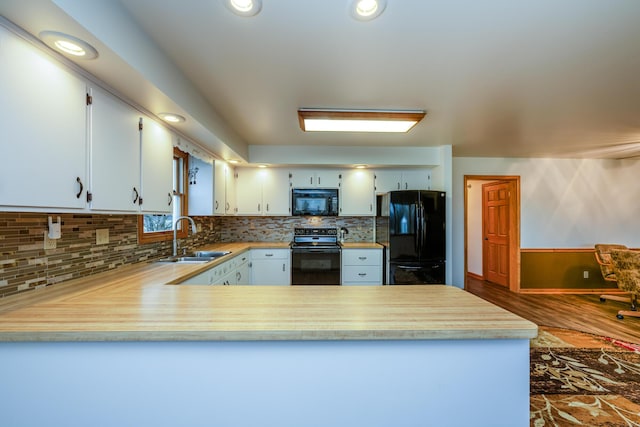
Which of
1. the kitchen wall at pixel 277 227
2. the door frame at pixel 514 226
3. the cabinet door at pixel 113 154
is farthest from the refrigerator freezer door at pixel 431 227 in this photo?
the cabinet door at pixel 113 154

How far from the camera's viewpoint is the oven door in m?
3.77

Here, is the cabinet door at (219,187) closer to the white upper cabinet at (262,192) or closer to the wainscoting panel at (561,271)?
the white upper cabinet at (262,192)

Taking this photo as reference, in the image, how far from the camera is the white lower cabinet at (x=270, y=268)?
3.84 metres

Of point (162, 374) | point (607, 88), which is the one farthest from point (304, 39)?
point (607, 88)

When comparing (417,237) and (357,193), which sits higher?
(357,193)

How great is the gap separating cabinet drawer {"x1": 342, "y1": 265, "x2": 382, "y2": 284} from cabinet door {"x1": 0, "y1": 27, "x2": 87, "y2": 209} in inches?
122

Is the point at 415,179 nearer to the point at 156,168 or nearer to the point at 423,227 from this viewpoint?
the point at 423,227

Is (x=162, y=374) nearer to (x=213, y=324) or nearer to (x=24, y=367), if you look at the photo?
(x=213, y=324)

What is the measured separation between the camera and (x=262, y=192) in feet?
13.4

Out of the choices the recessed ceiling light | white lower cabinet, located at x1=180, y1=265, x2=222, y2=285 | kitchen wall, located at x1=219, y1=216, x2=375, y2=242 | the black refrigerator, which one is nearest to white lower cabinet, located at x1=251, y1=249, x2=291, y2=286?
kitchen wall, located at x1=219, y1=216, x2=375, y2=242

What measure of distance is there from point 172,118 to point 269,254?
2313mm

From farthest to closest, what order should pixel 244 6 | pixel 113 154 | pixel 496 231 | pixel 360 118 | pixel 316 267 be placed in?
1. pixel 496 231
2. pixel 316 267
3. pixel 360 118
4. pixel 113 154
5. pixel 244 6

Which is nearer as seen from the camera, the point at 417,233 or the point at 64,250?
the point at 64,250

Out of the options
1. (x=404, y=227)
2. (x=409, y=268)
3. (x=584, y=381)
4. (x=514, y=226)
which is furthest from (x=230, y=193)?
(x=514, y=226)
